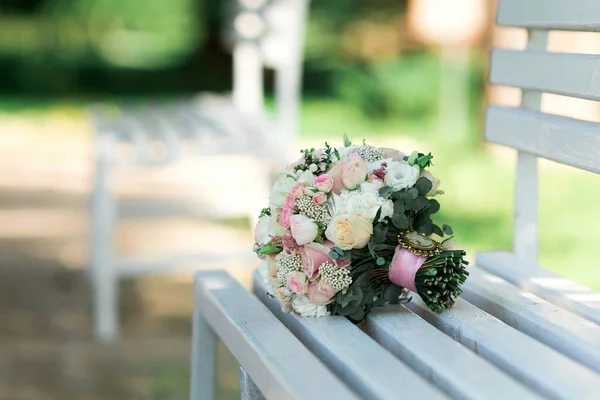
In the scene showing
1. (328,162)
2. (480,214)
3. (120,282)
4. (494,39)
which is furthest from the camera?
(494,39)

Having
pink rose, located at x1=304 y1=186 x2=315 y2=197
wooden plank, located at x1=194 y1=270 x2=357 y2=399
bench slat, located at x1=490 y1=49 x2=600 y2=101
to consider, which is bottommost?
wooden plank, located at x1=194 y1=270 x2=357 y2=399

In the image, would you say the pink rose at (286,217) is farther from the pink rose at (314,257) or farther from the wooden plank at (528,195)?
the wooden plank at (528,195)

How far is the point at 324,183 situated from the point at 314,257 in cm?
12

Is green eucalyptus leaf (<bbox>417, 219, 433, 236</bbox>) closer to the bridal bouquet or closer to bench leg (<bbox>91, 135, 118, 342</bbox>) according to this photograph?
the bridal bouquet

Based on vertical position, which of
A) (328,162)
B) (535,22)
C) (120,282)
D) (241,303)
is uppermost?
(535,22)

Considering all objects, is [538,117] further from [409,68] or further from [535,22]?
[409,68]

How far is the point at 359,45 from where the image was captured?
10031mm

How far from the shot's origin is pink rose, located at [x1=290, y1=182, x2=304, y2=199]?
1.55 metres

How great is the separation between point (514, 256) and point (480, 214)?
114 inches

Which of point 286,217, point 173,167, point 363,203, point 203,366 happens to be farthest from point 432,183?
point 173,167

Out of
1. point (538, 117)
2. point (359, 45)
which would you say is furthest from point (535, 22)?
point (359, 45)

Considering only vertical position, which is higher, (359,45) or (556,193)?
(359,45)

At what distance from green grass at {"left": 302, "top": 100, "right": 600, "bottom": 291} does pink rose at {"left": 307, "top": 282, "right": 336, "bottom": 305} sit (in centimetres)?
231

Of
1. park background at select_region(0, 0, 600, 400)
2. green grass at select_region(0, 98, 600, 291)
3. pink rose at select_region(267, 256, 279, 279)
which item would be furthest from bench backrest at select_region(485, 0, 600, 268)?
green grass at select_region(0, 98, 600, 291)
